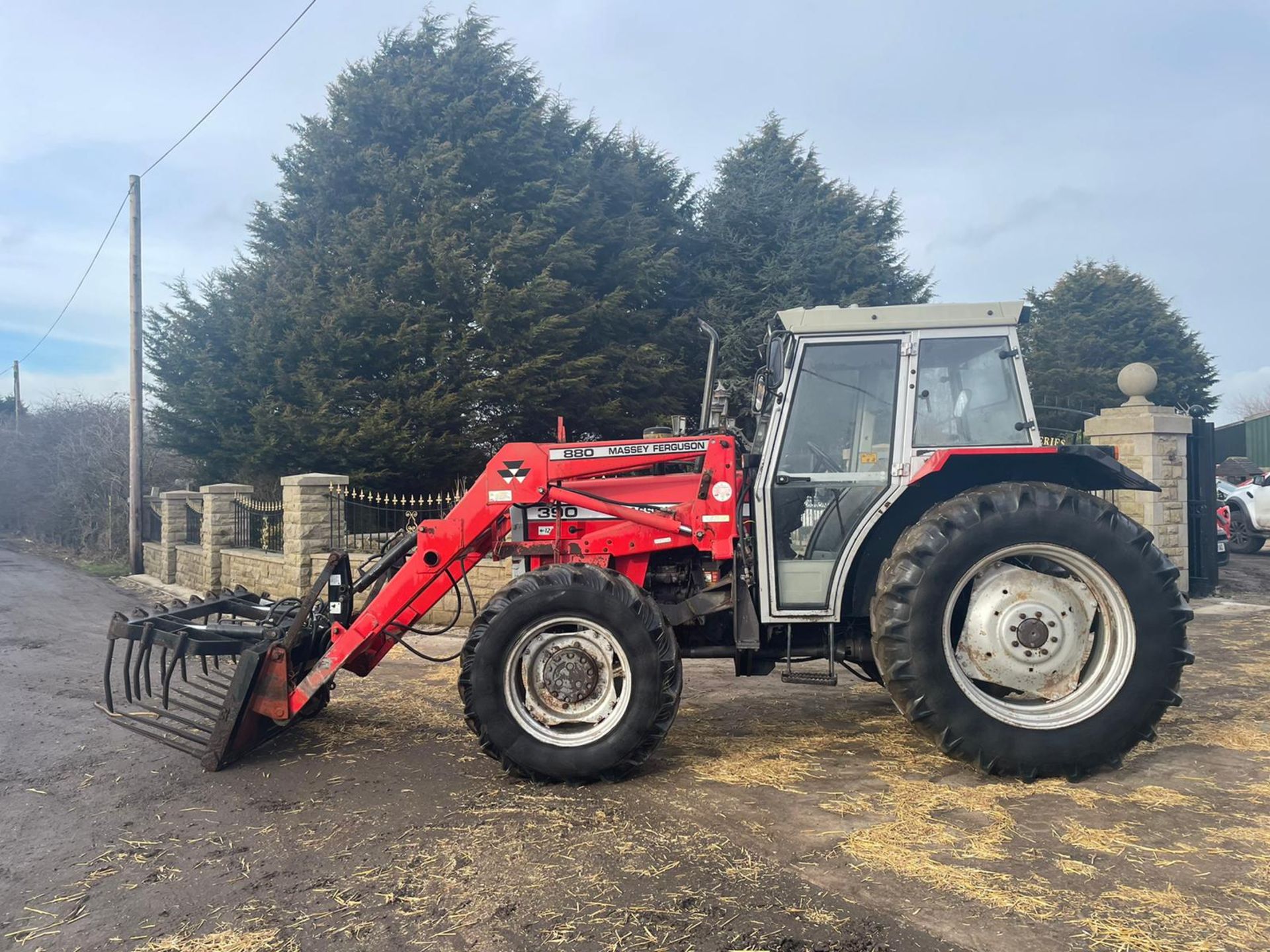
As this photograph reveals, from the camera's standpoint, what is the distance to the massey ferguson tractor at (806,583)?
154 inches

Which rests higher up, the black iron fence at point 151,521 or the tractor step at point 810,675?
the black iron fence at point 151,521

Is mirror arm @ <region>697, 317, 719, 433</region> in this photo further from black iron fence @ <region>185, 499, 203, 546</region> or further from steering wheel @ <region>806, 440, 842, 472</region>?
black iron fence @ <region>185, 499, 203, 546</region>

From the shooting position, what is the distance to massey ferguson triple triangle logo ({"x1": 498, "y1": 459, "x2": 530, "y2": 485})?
4488 mm

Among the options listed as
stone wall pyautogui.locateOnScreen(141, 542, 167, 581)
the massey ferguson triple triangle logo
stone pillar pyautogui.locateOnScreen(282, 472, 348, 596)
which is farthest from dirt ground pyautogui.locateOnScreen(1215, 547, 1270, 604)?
stone wall pyautogui.locateOnScreen(141, 542, 167, 581)

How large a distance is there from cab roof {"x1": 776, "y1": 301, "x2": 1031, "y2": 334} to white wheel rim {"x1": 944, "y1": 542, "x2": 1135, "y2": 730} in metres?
1.23

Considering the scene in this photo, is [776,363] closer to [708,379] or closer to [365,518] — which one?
[708,379]

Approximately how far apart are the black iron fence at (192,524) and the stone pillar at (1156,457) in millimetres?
13782

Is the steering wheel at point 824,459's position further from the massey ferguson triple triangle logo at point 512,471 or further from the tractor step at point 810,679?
the massey ferguson triple triangle logo at point 512,471

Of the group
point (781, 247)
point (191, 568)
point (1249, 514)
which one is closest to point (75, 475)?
point (191, 568)

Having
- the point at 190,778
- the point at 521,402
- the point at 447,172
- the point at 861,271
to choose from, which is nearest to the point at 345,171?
the point at 447,172

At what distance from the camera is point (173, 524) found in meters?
13.9

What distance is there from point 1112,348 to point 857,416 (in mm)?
22017

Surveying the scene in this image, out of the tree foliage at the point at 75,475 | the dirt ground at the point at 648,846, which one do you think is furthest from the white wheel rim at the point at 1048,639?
the tree foliage at the point at 75,475

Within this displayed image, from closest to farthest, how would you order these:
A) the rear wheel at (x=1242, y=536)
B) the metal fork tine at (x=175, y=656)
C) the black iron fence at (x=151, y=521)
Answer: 1. the metal fork tine at (x=175, y=656)
2. the rear wheel at (x=1242, y=536)
3. the black iron fence at (x=151, y=521)
